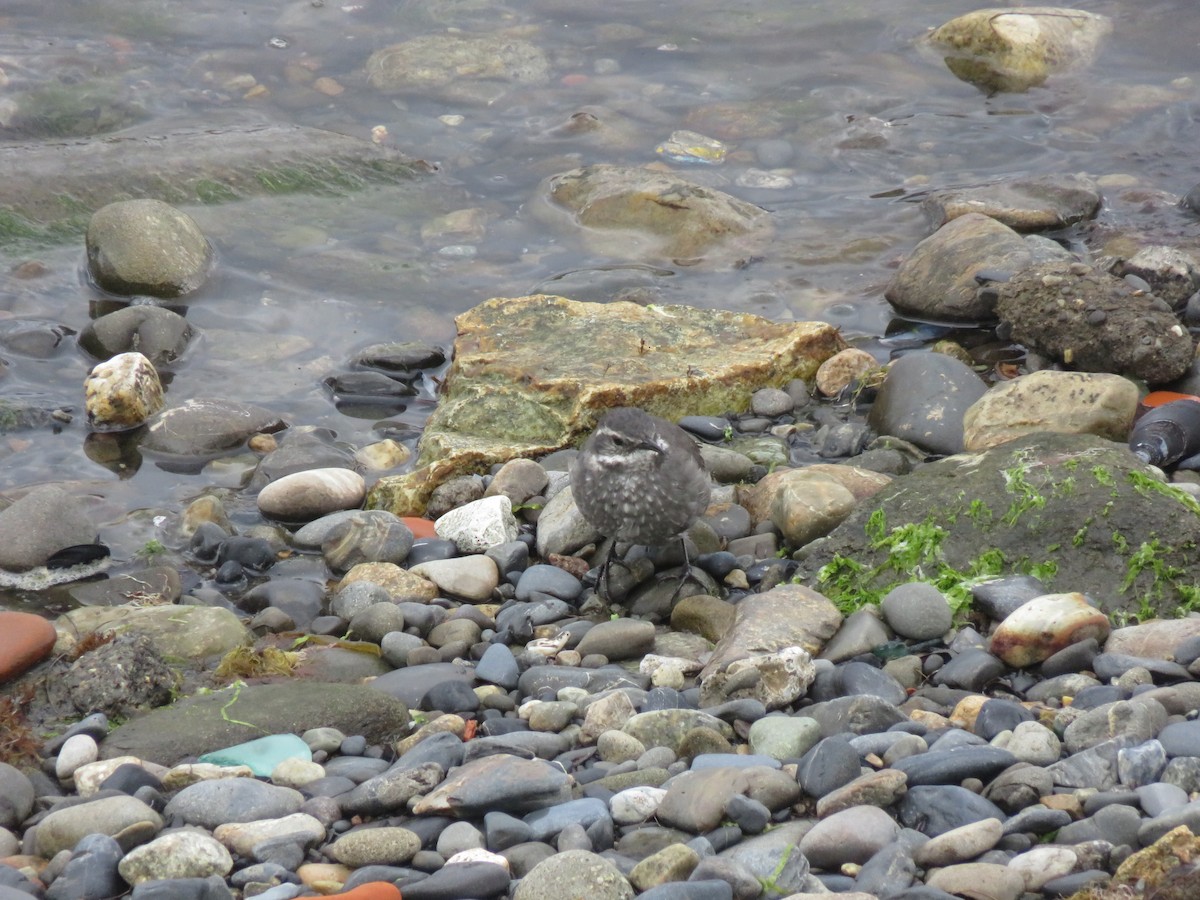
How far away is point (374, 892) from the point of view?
143 inches

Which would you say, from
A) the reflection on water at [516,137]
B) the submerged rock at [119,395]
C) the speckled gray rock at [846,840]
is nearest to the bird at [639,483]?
the speckled gray rock at [846,840]

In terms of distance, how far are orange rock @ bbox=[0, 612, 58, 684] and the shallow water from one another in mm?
1991

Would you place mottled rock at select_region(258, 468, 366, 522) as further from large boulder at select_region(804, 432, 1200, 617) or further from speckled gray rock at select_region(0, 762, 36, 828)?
speckled gray rock at select_region(0, 762, 36, 828)

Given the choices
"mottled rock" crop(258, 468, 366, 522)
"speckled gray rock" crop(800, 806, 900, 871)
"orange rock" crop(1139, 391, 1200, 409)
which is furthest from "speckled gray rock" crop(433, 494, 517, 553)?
"orange rock" crop(1139, 391, 1200, 409)

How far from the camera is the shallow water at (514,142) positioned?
9.88m

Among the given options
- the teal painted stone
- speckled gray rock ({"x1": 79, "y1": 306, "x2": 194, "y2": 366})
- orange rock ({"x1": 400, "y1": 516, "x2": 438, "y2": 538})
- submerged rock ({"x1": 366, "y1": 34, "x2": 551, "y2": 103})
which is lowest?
orange rock ({"x1": 400, "y1": 516, "x2": 438, "y2": 538})

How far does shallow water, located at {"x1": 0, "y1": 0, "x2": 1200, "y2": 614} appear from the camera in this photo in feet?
32.4

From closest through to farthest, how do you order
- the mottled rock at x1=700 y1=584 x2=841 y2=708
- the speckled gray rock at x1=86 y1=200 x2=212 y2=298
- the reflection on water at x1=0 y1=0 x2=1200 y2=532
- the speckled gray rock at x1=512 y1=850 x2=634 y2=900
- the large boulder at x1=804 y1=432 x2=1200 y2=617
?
1. the speckled gray rock at x1=512 y1=850 x2=634 y2=900
2. the mottled rock at x1=700 y1=584 x2=841 y2=708
3. the large boulder at x1=804 y1=432 x2=1200 y2=617
4. the reflection on water at x1=0 y1=0 x2=1200 y2=532
5. the speckled gray rock at x1=86 y1=200 x2=212 y2=298

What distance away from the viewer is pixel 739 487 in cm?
733

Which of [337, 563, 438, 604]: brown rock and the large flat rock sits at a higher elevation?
the large flat rock

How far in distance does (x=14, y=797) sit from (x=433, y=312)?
A: 6.51 metres

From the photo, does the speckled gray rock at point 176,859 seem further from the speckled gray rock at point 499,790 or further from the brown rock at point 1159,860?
the brown rock at point 1159,860

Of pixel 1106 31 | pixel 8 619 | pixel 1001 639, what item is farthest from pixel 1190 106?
pixel 8 619

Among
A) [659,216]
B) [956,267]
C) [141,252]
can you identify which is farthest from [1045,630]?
[141,252]
